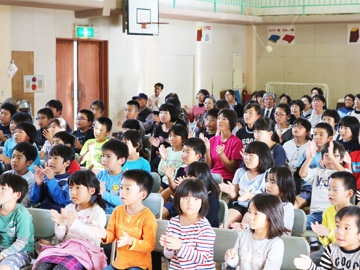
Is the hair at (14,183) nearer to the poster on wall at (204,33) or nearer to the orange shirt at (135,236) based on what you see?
the orange shirt at (135,236)

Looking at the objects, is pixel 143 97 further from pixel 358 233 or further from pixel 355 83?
pixel 358 233

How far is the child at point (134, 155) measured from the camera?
514cm

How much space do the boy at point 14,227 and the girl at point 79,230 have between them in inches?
5.2

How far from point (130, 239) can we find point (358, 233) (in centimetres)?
130

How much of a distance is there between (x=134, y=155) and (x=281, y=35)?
9838 mm

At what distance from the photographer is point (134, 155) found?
5250 mm

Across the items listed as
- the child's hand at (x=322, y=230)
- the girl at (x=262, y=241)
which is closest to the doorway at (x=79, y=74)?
the child's hand at (x=322, y=230)

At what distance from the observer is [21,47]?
9.57 m

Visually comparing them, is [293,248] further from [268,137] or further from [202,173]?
[268,137]

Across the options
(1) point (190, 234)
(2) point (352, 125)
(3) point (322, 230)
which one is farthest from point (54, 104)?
(3) point (322, 230)

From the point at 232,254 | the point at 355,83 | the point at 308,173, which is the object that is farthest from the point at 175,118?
the point at 355,83

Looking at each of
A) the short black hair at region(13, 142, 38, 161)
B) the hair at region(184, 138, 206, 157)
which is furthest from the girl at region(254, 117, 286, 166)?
the short black hair at region(13, 142, 38, 161)

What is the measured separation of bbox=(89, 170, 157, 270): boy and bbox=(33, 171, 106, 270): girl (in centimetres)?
14

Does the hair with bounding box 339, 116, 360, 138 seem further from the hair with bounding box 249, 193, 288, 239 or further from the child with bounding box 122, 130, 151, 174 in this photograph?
the hair with bounding box 249, 193, 288, 239
